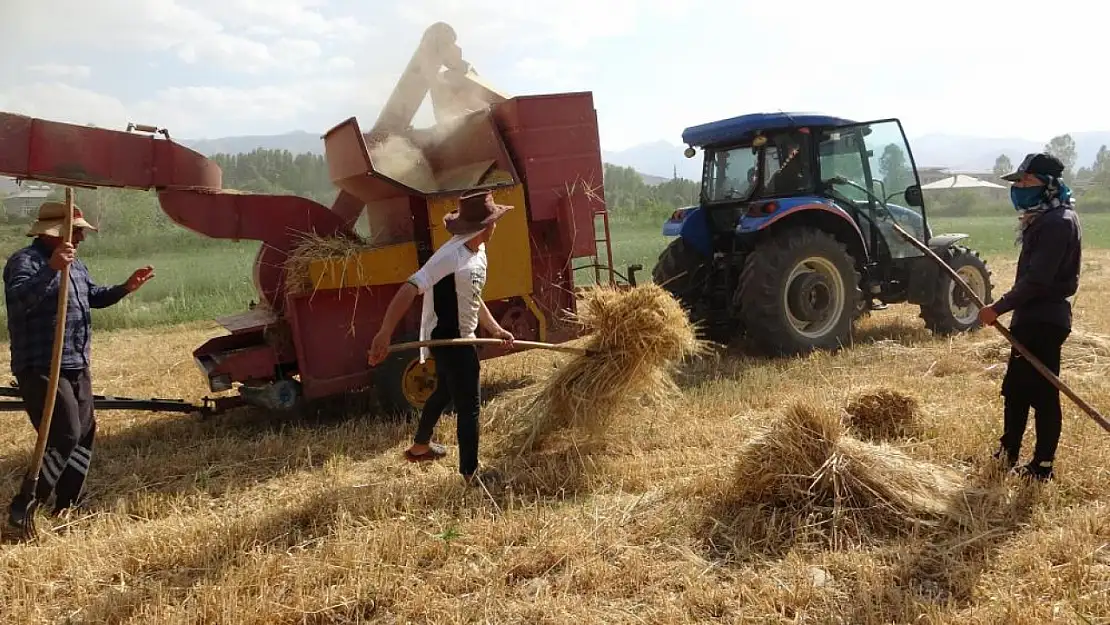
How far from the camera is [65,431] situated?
13.3 feet

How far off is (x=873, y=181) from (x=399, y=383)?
4870mm

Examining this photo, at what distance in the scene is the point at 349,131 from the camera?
17.4 feet

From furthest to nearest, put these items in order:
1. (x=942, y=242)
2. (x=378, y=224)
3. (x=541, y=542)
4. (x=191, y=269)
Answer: (x=191, y=269), (x=942, y=242), (x=378, y=224), (x=541, y=542)

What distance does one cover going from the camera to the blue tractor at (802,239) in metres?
6.78

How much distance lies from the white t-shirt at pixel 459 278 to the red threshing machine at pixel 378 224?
135 centimetres

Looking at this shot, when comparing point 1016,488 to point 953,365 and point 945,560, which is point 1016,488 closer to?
point 945,560

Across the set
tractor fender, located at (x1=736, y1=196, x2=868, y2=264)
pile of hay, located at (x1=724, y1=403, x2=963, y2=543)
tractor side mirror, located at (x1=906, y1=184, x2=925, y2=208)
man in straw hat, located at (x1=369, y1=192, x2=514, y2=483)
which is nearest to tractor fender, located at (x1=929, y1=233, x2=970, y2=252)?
tractor side mirror, located at (x1=906, y1=184, x2=925, y2=208)

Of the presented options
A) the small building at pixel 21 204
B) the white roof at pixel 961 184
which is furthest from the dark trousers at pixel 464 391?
the white roof at pixel 961 184

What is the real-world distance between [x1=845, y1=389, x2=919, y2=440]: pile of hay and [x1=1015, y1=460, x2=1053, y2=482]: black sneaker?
740mm

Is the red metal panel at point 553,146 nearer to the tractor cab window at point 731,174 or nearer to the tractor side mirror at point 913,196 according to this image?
the tractor cab window at point 731,174

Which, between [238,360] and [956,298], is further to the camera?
[956,298]

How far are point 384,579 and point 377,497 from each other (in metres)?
0.90

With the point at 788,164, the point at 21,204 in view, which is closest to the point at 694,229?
the point at 788,164

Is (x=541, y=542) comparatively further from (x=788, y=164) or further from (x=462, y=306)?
(x=788, y=164)
